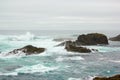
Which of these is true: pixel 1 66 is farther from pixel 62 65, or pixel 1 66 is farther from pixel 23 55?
pixel 23 55

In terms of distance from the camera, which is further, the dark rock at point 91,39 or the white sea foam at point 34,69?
the dark rock at point 91,39

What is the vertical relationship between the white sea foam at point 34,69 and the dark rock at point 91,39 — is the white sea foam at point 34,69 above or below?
above

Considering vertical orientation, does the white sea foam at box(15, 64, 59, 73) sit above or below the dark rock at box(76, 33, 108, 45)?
above

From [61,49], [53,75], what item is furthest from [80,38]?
[53,75]

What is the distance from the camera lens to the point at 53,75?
97.0ft

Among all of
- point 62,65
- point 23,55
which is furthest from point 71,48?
point 62,65

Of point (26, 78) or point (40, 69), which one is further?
point (40, 69)

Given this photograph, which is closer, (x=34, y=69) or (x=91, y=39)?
(x=34, y=69)

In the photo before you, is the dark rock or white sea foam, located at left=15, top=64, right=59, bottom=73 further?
the dark rock

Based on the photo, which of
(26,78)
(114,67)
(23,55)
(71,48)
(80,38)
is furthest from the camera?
(80,38)

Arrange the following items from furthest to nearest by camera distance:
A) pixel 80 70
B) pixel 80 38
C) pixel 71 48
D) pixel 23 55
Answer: pixel 80 38 < pixel 71 48 < pixel 23 55 < pixel 80 70

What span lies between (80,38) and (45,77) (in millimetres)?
49713

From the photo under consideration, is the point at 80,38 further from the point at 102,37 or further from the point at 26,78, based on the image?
the point at 26,78

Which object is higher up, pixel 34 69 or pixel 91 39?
pixel 34 69
